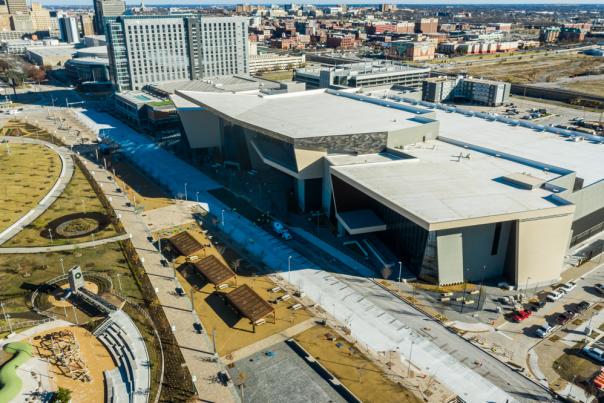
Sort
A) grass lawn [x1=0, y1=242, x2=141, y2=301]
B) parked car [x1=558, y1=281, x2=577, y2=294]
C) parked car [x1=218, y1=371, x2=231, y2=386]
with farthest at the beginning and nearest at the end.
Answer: grass lawn [x1=0, y1=242, x2=141, y2=301] → parked car [x1=558, y1=281, x2=577, y2=294] → parked car [x1=218, y1=371, x2=231, y2=386]

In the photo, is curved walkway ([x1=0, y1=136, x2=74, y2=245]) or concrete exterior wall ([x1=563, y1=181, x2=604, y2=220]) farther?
curved walkway ([x1=0, y1=136, x2=74, y2=245])

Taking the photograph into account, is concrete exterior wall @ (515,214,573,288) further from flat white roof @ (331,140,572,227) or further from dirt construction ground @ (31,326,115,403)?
dirt construction ground @ (31,326,115,403)

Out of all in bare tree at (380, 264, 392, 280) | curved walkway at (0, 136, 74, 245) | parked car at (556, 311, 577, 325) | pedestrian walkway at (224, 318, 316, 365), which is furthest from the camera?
curved walkway at (0, 136, 74, 245)

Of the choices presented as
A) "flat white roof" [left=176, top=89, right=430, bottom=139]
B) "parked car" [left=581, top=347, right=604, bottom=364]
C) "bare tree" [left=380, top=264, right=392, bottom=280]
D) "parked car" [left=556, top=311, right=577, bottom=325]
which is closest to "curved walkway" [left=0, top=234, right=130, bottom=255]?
"flat white roof" [left=176, top=89, right=430, bottom=139]

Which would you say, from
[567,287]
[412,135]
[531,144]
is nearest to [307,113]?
[412,135]

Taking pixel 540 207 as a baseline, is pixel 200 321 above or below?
below

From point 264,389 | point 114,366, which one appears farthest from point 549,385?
point 114,366

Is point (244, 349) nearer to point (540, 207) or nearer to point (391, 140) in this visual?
point (540, 207)
